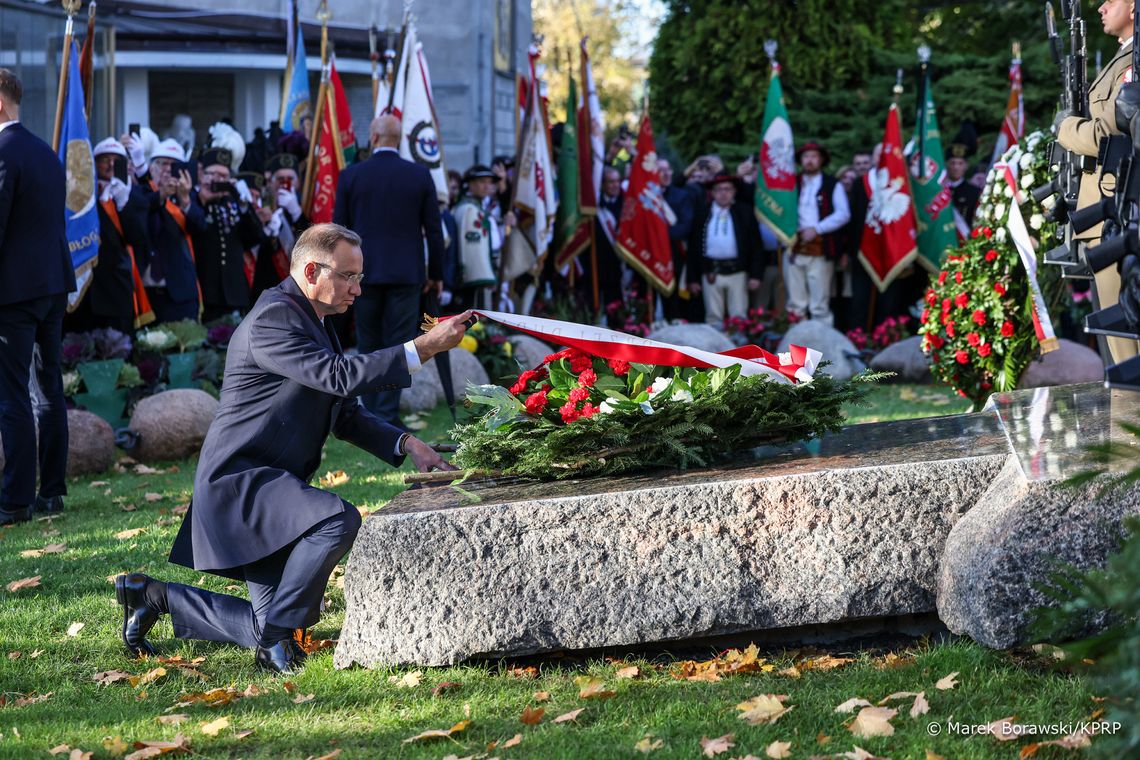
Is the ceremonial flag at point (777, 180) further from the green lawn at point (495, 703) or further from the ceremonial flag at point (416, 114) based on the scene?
the green lawn at point (495, 703)

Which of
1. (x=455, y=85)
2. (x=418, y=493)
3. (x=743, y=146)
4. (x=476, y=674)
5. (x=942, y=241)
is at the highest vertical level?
(x=455, y=85)

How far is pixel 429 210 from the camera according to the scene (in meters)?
10.1

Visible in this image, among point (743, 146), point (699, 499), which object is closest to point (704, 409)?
point (699, 499)

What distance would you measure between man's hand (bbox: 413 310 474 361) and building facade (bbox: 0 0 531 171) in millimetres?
14944

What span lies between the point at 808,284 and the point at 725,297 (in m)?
0.95

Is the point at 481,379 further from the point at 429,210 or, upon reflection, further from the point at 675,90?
the point at 675,90

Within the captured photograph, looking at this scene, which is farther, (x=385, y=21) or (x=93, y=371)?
(x=385, y=21)

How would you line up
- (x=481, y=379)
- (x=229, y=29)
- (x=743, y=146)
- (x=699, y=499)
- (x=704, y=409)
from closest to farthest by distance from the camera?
(x=699, y=499) → (x=704, y=409) → (x=481, y=379) → (x=743, y=146) → (x=229, y=29)

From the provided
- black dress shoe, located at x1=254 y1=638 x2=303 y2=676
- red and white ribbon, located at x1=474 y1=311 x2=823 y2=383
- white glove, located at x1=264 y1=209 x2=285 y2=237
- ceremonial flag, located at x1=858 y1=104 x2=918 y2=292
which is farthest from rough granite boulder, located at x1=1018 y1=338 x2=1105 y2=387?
black dress shoe, located at x1=254 y1=638 x2=303 y2=676

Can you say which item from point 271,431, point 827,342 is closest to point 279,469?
point 271,431

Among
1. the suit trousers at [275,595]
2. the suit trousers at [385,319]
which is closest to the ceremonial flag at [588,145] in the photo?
the suit trousers at [385,319]

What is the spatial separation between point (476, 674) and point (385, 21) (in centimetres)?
1898

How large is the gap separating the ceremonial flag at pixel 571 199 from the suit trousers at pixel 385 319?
548cm

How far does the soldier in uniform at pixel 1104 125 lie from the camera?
591 cm
